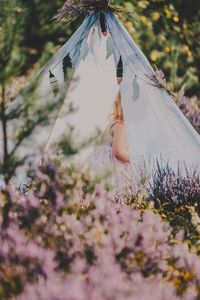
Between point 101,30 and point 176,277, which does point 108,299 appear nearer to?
point 176,277

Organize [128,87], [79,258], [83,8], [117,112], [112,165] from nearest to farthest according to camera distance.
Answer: [79,258], [83,8], [128,87], [112,165], [117,112]

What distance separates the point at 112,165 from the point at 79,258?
7.23ft

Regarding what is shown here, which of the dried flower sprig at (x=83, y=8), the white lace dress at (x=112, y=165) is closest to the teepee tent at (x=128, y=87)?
the dried flower sprig at (x=83, y=8)

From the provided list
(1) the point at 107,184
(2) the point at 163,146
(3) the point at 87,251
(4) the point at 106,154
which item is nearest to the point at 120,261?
(3) the point at 87,251

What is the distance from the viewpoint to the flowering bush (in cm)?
207

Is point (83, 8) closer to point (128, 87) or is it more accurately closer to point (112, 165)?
point (128, 87)

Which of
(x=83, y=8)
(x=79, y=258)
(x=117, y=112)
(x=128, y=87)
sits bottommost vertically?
(x=117, y=112)

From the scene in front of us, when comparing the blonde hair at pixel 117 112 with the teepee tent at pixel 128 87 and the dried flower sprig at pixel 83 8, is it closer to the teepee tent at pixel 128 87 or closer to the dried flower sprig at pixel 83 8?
the teepee tent at pixel 128 87

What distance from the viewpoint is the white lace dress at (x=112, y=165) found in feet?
14.0

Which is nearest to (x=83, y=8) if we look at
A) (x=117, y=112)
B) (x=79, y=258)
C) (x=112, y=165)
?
(x=117, y=112)

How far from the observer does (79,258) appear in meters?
2.46

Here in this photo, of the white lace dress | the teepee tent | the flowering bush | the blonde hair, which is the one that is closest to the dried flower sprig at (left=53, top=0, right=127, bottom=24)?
the teepee tent

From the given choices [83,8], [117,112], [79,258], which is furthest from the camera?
[117,112]

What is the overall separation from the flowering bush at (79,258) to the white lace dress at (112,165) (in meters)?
1.19
